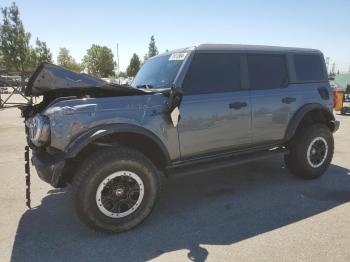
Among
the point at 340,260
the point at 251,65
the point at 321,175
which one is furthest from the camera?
the point at 321,175

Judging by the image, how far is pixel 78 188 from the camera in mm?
3275

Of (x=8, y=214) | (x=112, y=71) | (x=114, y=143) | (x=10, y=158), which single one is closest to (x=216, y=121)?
(x=114, y=143)

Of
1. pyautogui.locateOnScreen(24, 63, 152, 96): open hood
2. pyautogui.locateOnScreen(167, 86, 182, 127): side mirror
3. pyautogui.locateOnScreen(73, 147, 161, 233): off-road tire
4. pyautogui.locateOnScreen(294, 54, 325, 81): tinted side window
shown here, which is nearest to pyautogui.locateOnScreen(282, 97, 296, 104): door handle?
pyautogui.locateOnScreen(294, 54, 325, 81): tinted side window

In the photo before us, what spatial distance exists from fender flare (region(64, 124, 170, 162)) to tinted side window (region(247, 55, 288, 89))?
1782 mm

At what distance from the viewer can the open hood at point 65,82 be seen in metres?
3.56

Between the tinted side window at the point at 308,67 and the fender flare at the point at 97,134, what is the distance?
271cm

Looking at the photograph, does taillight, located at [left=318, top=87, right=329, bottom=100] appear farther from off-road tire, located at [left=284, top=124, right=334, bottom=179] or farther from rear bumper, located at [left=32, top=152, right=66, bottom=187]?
rear bumper, located at [left=32, top=152, right=66, bottom=187]

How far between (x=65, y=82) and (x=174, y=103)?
1207mm

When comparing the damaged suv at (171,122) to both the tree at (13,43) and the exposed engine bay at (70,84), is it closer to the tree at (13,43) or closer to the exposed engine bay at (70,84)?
the exposed engine bay at (70,84)

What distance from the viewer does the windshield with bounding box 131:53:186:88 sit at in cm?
415

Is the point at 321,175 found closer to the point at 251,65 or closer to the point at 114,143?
the point at 251,65

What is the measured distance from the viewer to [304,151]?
16.4 ft

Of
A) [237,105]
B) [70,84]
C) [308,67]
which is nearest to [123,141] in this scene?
[70,84]

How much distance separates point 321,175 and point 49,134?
4183 mm
